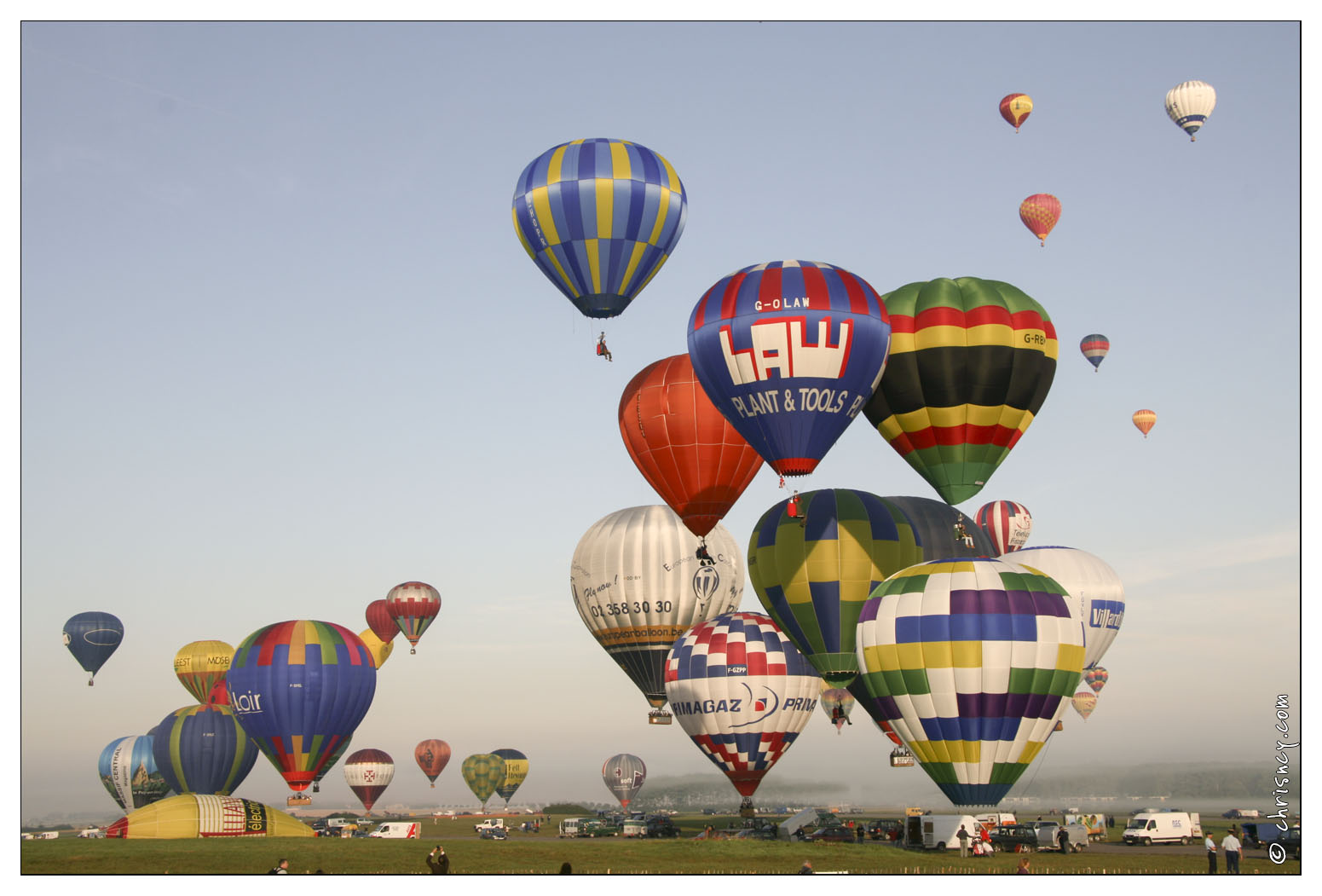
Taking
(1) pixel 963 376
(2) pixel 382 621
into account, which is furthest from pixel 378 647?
(1) pixel 963 376

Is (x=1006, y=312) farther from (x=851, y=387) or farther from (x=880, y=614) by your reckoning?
(x=880, y=614)

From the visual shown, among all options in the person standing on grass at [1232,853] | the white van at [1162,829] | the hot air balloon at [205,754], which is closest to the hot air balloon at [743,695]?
the white van at [1162,829]

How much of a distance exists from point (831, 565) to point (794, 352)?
724 cm

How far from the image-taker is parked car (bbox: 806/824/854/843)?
1441 inches

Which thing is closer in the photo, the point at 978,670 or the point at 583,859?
the point at 978,670

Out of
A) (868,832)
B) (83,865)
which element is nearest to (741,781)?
(868,832)

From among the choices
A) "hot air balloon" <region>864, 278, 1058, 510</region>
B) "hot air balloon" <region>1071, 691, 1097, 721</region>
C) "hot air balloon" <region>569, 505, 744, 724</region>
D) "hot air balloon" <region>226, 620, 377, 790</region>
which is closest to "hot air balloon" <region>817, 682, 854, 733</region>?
"hot air balloon" <region>569, 505, 744, 724</region>

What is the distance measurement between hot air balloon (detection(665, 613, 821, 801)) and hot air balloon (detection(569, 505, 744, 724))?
2684 mm

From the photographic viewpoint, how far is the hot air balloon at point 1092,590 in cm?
4128

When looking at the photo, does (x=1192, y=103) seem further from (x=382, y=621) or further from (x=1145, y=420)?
(x=382, y=621)

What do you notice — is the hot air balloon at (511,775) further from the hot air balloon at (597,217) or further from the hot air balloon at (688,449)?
the hot air balloon at (597,217)

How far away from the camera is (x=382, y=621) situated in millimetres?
70375

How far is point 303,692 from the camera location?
148 feet

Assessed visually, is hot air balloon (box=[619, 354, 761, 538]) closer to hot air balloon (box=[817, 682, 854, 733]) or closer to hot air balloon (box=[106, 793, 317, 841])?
hot air balloon (box=[817, 682, 854, 733])
